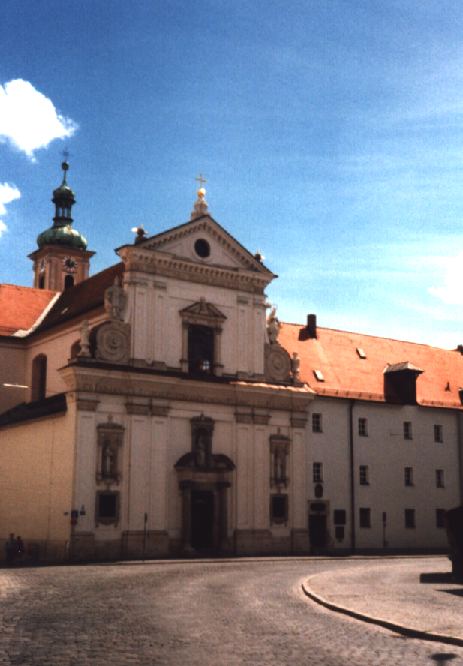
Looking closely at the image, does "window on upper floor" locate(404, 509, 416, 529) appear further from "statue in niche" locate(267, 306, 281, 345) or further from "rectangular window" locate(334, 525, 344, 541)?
"statue in niche" locate(267, 306, 281, 345)

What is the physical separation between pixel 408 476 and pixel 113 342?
23.9m

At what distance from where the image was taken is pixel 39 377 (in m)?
59.8

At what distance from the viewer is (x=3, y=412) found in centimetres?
5869

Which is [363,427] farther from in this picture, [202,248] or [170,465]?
[202,248]

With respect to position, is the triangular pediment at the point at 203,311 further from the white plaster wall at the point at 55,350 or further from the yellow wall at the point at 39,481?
the yellow wall at the point at 39,481

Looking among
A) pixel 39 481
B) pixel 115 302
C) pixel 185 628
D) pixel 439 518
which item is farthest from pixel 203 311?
pixel 185 628

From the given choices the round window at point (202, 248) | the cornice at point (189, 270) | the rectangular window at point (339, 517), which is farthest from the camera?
the rectangular window at point (339, 517)

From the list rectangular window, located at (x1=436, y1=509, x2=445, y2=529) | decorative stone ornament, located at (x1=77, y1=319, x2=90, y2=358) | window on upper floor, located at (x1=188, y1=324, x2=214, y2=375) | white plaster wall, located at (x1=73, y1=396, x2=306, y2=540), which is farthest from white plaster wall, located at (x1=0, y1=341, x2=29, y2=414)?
rectangular window, located at (x1=436, y1=509, x2=445, y2=529)

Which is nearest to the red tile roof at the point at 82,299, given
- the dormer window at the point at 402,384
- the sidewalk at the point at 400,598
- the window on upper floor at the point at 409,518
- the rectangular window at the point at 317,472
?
the rectangular window at the point at 317,472

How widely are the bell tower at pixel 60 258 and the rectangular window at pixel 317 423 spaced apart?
3435 cm

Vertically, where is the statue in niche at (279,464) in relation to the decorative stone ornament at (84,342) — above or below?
below

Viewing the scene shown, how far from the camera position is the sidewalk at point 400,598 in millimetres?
18656

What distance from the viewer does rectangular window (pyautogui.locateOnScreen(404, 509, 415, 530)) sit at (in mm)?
61969

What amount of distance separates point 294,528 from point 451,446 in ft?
51.5
